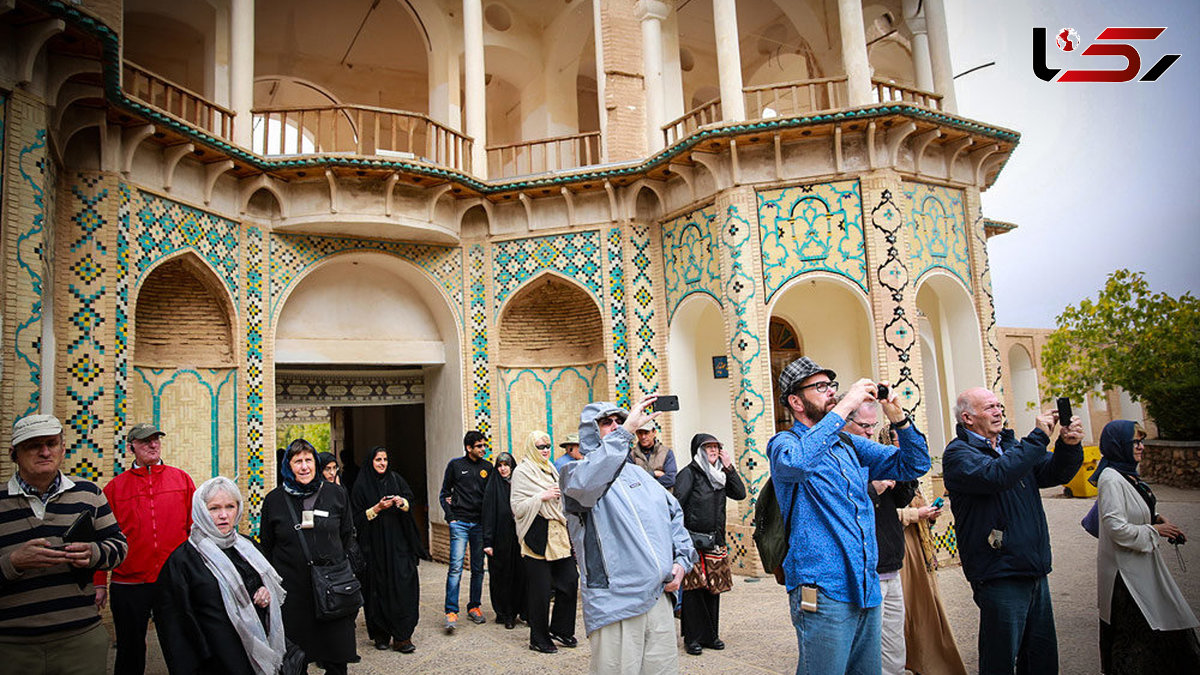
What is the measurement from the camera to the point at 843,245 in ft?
31.4

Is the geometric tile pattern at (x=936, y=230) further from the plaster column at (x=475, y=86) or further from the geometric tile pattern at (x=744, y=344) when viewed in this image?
the plaster column at (x=475, y=86)

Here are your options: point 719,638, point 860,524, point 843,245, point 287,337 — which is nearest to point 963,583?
point 719,638

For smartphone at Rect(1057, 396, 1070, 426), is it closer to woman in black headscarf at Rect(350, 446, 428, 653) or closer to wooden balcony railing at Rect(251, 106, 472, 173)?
woman in black headscarf at Rect(350, 446, 428, 653)

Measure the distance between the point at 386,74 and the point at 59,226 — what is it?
8.59m

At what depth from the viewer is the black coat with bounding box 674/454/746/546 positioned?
19.5ft

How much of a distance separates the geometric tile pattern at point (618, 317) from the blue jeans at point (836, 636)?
7563 mm

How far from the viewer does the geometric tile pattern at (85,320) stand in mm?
7199

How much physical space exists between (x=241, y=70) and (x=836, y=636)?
997 cm

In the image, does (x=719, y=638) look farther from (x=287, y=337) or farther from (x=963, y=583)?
(x=287, y=337)

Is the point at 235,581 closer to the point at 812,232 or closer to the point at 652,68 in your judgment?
the point at 812,232

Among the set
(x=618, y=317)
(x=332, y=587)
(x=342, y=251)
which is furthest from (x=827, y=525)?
(x=342, y=251)

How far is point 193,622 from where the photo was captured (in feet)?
10.8

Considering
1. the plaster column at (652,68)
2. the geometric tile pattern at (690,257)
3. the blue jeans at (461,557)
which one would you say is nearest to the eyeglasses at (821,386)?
the blue jeans at (461,557)

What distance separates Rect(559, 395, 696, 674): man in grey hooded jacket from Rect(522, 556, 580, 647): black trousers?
9.44 feet
